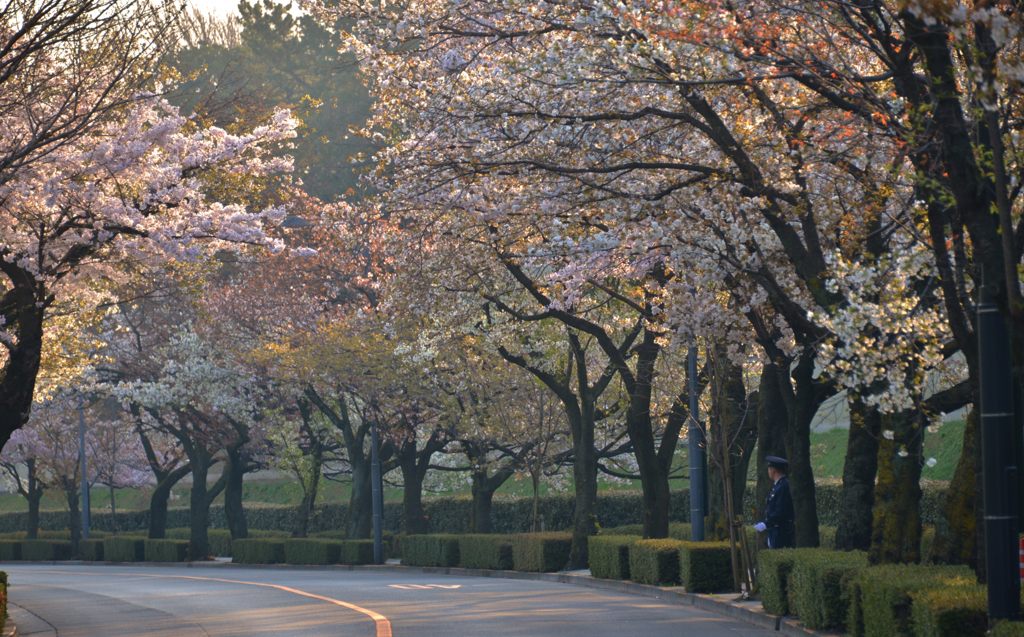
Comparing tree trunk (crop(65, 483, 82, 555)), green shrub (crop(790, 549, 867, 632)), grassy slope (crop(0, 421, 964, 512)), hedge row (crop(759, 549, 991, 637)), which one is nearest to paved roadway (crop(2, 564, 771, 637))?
hedge row (crop(759, 549, 991, 637))

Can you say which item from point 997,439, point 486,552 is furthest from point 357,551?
point 997,439

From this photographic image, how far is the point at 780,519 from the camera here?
15586mm

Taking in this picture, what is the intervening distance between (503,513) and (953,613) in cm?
3366

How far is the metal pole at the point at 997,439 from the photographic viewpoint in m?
8.09

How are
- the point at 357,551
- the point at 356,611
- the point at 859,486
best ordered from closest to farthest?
the point at 859,486, the point at 356,611, the point at 357,551

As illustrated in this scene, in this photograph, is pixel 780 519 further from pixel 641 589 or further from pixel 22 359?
pixel 22 359

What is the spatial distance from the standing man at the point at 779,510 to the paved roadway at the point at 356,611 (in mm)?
1324

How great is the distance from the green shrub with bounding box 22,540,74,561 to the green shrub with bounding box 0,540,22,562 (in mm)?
1430

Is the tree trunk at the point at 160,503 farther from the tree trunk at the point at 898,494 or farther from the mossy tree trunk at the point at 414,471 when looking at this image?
the tree trunk at the point at 898,494

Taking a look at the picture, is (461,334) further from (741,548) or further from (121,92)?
(121,92)

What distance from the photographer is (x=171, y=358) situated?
4081 centimetres

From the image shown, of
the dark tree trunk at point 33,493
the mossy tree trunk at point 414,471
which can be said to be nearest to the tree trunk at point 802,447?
the mossy tree trunk at point 414,471

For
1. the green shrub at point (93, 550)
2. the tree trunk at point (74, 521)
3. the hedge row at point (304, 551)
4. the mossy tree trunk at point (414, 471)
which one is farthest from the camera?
the tree trunk at point (74, 521)

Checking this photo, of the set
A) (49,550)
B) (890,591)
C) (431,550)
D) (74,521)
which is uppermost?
(890,591)
